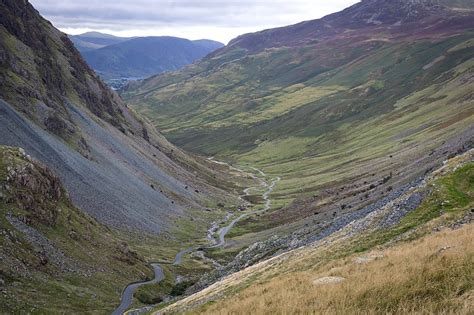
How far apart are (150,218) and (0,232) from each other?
217 ft

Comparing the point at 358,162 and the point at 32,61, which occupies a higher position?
the point at 32,61

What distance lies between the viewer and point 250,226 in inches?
5837

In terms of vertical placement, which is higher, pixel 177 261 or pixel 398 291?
pixel 398 291

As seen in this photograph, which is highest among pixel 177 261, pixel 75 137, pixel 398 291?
pixel 75 137

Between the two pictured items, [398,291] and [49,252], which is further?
[49,252]

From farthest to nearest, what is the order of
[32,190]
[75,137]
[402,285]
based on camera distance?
[75,137] → [32,190] → [402,285]

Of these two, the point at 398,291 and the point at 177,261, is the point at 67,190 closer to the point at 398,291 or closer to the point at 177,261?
the point at 177,261

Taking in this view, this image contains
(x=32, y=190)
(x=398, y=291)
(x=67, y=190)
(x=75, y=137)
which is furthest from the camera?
(x=75, y=137)

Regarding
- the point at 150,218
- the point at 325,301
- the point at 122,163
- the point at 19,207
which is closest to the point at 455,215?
the point at 325,301

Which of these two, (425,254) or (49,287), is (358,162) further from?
(425,254)

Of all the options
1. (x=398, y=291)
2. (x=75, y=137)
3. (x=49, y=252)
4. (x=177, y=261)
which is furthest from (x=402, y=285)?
(x=75, y=137)

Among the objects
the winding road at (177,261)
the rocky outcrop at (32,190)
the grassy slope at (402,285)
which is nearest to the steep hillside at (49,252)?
the rocky outcrop at (32,190)

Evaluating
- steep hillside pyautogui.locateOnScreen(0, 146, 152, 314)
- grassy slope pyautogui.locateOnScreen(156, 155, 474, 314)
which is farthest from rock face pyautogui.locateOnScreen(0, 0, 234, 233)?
grassy slope pyautogui.locateOnScreen(156, 155, 474, 314)

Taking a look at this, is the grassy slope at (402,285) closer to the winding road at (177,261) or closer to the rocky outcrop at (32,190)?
the winding road at (177,261)
